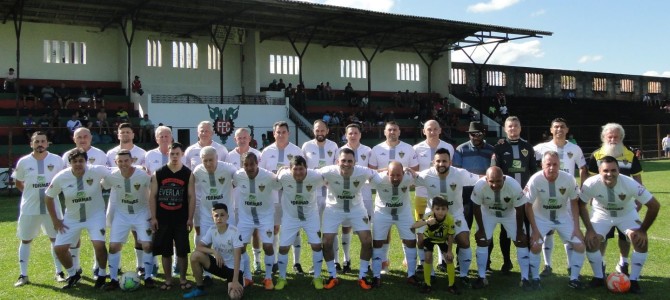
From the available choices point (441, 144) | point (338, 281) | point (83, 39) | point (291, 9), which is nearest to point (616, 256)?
point (441, 144)

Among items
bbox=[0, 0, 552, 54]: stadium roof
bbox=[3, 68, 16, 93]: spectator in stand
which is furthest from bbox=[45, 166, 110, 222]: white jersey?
bbox=[3, 68, 16, 93]: spectator in stand

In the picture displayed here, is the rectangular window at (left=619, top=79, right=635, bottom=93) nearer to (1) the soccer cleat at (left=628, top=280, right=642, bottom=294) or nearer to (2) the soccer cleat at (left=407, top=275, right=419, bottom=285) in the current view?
(1) the soccer cleat at (left=628, top=280, right=642, bottom=294)

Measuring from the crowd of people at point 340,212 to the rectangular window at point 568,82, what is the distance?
42.6 metres

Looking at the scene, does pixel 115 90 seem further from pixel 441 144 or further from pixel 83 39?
pixel 441 144

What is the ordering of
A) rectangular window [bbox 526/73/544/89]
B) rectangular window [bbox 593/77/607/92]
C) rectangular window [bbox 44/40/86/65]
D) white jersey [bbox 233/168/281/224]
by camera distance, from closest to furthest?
white jersey [bbox 233/168/281/224] < rectangular window [bbox 44/40/86/65] < rectangular window [bbox 526/73/544/89] < rectangular window [bbox 593/77/607/92]

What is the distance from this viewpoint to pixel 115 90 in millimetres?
27344

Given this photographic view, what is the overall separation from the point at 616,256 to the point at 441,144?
10.0ft

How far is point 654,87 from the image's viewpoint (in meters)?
53.2

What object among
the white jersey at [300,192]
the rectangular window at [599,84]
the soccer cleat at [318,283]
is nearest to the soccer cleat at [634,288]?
the soccer cleat at [318,283]

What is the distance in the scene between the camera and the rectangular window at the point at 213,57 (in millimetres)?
30905

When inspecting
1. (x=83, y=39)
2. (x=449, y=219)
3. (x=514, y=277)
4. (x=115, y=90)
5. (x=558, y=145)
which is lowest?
(x=514, y=277)

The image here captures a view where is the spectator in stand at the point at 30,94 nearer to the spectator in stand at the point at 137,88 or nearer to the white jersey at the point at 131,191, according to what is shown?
the spectator in stand at the point at 137,88

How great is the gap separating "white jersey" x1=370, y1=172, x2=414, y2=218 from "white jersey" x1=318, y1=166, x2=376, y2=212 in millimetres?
147

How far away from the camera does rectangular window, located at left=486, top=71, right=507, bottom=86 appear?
43.2 meters
